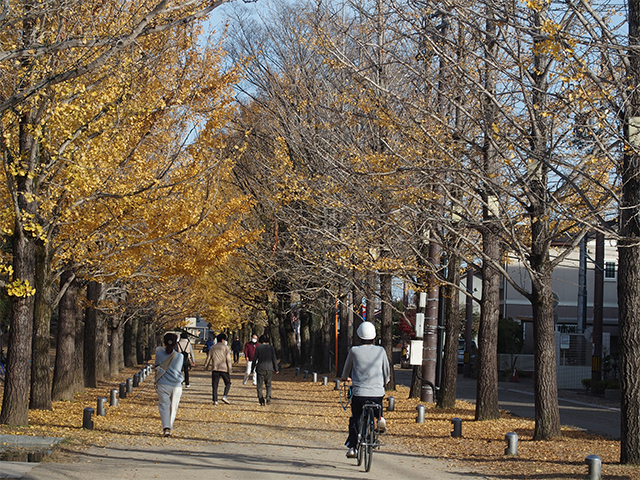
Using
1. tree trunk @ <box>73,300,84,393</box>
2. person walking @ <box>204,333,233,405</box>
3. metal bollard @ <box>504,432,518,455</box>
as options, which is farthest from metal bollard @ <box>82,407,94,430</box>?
tree trunk @ <box>73,300,84,393</box>

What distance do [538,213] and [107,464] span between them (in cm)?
703

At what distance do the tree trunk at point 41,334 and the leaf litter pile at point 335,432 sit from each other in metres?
0.42

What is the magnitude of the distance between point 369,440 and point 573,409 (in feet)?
44.1

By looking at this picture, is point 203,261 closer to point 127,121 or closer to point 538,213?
point 127,121

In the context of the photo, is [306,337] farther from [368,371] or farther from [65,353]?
[368,371]

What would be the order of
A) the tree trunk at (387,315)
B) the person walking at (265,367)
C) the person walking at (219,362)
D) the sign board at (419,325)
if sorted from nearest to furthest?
the sign board at (419,325)
the person walking at (219,362)
the person walking at (265,367)
the tree trunk at (387,315)

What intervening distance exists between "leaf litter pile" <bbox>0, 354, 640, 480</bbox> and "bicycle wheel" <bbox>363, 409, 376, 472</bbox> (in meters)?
1.48

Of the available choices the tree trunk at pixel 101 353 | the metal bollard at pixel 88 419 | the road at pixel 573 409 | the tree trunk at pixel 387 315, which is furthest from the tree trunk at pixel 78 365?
the road at pixel 573 409

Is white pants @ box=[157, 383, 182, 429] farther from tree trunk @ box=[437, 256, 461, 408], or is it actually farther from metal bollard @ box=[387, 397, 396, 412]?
tree trunk @ box=[437, 256, 461, 408]

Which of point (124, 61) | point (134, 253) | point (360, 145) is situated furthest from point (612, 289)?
point (124, 61)

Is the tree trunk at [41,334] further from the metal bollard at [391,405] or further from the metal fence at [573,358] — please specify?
the metal fence at [573,358]

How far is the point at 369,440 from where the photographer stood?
915 cm

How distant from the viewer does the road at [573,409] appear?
16.3m

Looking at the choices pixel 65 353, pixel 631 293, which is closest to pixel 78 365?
pixel 65 353
